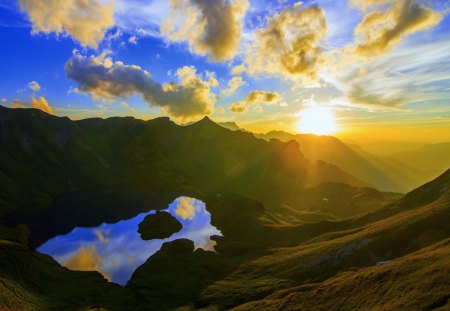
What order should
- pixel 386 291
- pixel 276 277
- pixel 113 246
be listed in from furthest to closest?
pixel 113 246 < pixel 276 277 < pixel 386 291

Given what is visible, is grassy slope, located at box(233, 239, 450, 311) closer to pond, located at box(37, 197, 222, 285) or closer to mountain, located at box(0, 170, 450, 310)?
mountain, located at box(0, 170, 450, 310)

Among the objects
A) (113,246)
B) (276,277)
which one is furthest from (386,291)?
(113,246)

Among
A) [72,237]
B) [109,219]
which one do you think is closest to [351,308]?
[72,237]

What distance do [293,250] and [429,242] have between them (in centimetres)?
4308

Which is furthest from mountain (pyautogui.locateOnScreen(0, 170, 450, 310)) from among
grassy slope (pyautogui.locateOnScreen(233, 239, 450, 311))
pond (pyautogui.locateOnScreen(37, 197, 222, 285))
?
pond (pyautogui.locateOnScreen(37, 197, 222, 285))

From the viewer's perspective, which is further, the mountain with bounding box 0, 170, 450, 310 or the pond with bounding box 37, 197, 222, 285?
the pond with bounding box 37, 197, 222, 285

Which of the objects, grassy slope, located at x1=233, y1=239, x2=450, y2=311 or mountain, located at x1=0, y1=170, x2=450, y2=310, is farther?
mountain, located at x1=0, y1=170, x2=450, y2=310

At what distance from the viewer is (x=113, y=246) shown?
486ft

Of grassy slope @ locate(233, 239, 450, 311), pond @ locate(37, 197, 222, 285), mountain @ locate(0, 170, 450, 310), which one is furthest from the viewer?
pond @ locate(37, 197, 222, 285)

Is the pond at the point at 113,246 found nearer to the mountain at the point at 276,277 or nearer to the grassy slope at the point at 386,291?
the mountain at the point at 276,277

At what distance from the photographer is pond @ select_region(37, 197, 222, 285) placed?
388ft

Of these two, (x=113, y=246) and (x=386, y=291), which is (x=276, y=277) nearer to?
(x=386, y=291)

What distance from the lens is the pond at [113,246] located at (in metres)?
118

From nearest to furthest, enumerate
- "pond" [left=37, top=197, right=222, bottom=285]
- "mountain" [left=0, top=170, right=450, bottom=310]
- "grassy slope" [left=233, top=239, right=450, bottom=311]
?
1. "grassy slope" [left=233, top=239, right=450, bottom=311]
2. "mountain" [left=0, top=170, right=450, bottom=310]
3. "pond" [left=37, top=197, right=222, bottom=285]
